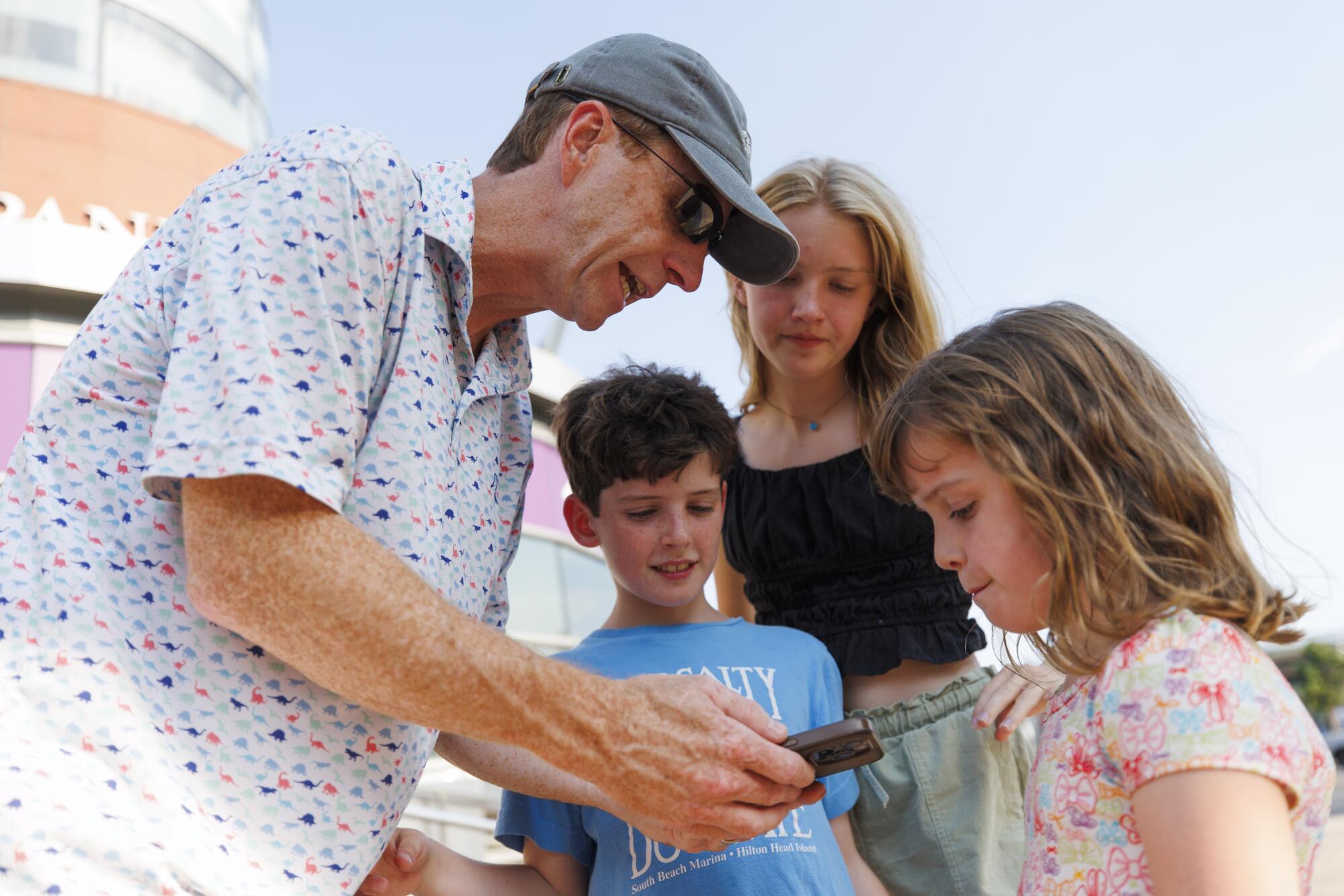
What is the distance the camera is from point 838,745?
6.37 ft

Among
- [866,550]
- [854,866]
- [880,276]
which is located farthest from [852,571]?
[880,276]

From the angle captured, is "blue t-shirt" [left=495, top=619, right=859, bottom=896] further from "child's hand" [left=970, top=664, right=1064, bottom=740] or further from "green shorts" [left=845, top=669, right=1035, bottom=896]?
"child's hand" [left=970, top=664, right=1064, bottom=740]

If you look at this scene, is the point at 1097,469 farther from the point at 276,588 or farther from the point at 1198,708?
the point at 276,588

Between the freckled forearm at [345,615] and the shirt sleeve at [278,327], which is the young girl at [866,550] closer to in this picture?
the freckled forearm at [345,615]

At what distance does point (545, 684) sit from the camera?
5.53 feet

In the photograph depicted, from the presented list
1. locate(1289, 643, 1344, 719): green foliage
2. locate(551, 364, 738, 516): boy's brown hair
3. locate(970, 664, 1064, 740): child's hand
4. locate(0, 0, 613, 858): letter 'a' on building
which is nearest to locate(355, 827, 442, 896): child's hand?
locate(551, 364, 738, 516): boy's brown hair

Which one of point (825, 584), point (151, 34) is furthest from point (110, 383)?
point (151, 34)

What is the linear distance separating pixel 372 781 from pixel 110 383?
2.41ft

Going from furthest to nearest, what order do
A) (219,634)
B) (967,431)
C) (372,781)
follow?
(967,431)
(372,781)
(219,634)

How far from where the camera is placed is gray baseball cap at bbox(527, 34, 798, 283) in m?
2.30

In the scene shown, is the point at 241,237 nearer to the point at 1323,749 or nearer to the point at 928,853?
the point at 1323,749

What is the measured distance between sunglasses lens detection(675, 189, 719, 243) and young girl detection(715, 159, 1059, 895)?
2.33 feet

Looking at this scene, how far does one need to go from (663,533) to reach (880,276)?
0.98m

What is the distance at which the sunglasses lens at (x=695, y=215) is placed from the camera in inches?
93.0
